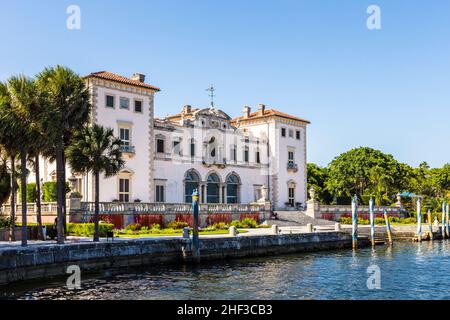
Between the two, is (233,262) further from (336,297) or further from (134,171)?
(134,171)

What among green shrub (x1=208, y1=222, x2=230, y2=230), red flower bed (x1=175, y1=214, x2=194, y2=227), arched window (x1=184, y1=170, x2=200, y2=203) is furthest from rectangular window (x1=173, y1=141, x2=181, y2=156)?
green shrub (x1=208, y1=222, x2=230, y2=230)

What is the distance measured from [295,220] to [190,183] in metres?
Result: 11.6

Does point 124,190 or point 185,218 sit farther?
point 124,190

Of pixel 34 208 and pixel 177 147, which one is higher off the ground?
pixel 177 147

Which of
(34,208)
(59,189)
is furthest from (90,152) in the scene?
(34,208)

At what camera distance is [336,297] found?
72.7 ft

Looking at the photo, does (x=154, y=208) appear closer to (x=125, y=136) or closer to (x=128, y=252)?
(x=125, y=136)

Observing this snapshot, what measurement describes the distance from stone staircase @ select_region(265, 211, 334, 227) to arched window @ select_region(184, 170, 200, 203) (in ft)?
26.9

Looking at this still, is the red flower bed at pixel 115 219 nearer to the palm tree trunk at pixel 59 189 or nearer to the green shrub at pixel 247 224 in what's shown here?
the palm tree trunk at pixel 59 189

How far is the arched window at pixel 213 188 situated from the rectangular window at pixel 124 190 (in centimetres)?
1173

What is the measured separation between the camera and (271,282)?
2606 cm

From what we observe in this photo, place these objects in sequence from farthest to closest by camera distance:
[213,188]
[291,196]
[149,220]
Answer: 1. [291,196]
2. [213,188]
3. [149,220]

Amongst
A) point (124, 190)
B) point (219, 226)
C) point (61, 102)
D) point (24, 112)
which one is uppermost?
point (61, 102)

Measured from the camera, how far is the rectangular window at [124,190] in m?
47.8
